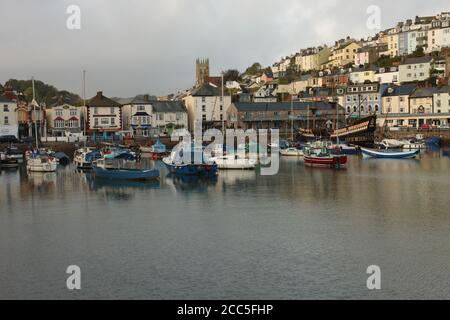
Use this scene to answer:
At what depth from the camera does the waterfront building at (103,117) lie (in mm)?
71125

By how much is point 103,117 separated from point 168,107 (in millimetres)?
8307

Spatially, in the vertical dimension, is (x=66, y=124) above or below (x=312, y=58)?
below

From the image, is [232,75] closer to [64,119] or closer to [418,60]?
[418,60]

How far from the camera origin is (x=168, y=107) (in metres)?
75.6

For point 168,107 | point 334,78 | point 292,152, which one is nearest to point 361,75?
point 334,78

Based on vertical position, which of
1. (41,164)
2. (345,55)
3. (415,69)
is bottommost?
(41,164)

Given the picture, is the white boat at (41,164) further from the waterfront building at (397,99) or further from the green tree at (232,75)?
the green tree at (232,75)

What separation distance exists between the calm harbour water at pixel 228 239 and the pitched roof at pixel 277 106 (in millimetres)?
38695

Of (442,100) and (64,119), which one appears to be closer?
(64,119)

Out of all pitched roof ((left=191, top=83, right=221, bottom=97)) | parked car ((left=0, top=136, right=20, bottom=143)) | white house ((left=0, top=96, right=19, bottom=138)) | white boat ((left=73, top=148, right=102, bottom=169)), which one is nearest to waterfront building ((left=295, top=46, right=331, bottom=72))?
pitched roof ((left=191, top=83, right=221, bottom=97))

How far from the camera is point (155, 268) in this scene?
16969 millimetres

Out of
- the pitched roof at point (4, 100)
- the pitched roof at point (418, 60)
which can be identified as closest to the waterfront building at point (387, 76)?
the pitched roof at point (418, 60)

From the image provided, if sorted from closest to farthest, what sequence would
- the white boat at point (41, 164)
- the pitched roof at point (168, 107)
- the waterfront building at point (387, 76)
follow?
the white boat at point (41, 164)
the pitched roof at point (168, 107)
the waterfront building at point (387, 76)

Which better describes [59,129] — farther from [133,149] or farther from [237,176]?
[237,176]
